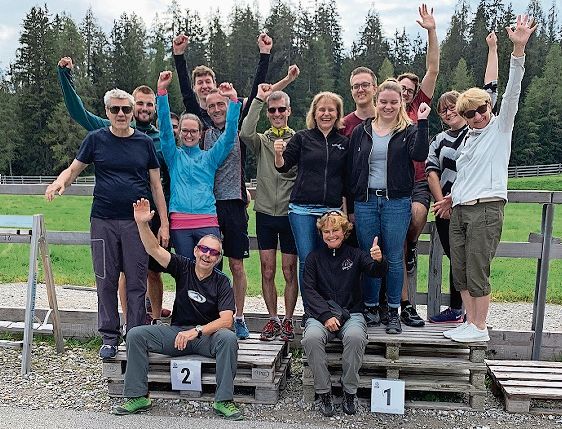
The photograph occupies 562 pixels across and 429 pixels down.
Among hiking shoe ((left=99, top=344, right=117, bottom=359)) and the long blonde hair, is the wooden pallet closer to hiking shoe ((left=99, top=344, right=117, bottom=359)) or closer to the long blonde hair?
the long blonde hair

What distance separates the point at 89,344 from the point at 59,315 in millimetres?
437

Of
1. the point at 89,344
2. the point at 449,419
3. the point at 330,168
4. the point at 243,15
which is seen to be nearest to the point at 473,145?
the point at 330,168

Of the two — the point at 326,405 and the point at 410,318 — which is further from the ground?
the point at 410,318

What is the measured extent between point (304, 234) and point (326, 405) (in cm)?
136

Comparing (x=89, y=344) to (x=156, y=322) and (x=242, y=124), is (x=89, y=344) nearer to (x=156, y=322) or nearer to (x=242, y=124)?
(x=156, y=322)

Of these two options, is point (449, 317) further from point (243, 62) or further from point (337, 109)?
point (243, 62)

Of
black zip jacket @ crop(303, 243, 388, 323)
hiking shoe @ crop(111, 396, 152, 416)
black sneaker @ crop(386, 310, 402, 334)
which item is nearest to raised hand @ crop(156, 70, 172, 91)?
black zip jacket @ crop(303, 243, 388, 323)

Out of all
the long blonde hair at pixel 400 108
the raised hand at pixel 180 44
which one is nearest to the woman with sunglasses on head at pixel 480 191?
the long blonde hair at pixel 400 108

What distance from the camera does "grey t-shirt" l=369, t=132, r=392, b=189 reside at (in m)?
4.71

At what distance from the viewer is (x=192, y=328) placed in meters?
4.75

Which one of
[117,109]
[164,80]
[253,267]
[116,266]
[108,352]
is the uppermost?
[164,80]

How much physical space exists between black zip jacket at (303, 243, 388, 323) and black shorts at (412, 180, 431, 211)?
0.75m

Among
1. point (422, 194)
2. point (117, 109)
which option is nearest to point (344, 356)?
point (422, 194)

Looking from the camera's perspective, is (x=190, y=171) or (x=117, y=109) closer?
(x=117, y=109)
